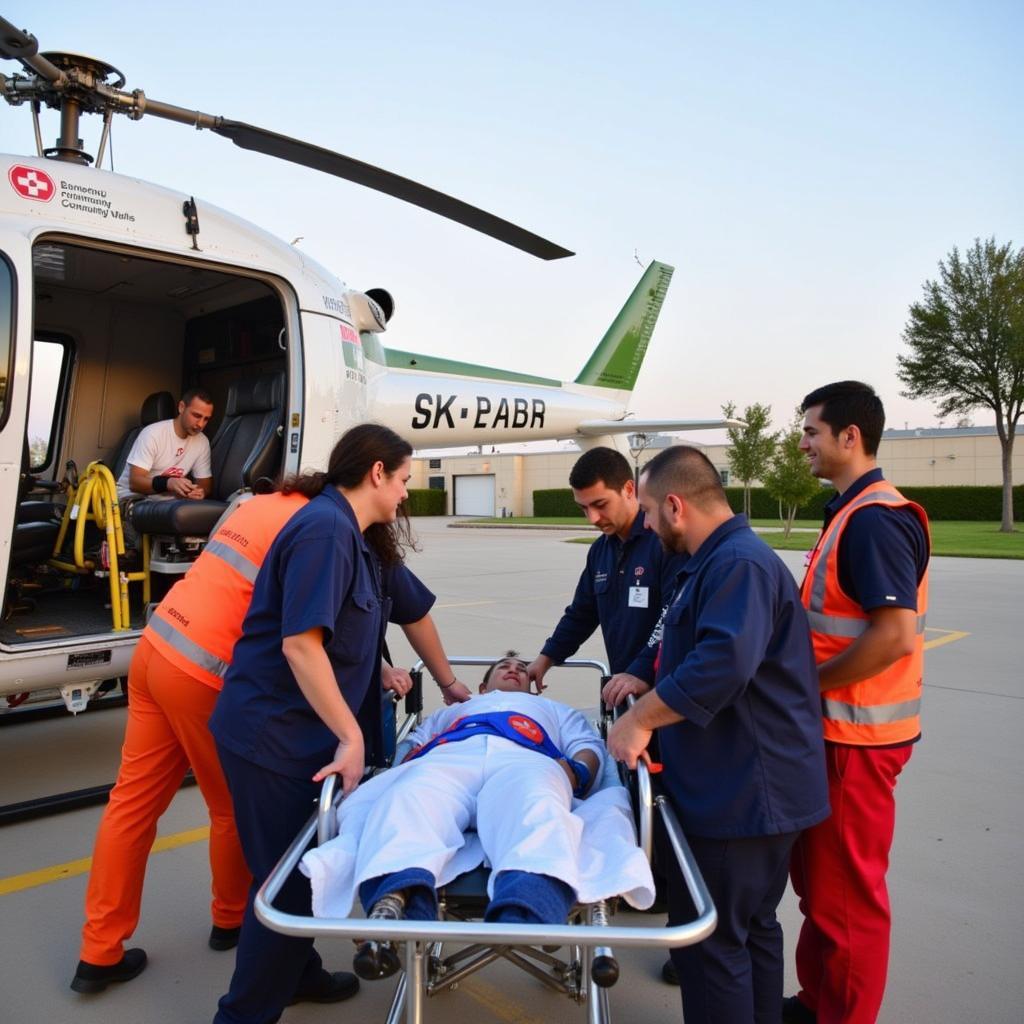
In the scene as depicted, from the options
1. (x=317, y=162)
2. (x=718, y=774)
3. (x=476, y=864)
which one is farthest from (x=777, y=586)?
(x=317, y=162)

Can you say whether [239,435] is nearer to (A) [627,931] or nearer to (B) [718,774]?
(B) [718,774]

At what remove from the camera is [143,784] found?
2.64 m

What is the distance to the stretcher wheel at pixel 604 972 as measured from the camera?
1.52 meters

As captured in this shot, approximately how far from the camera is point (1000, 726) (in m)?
5.29

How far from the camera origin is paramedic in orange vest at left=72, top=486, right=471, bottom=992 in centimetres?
252

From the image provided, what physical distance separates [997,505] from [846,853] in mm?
37520

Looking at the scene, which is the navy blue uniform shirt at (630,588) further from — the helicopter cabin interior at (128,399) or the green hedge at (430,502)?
the green hedge at (430,502)

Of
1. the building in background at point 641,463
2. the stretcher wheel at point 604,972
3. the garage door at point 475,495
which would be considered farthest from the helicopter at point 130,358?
the garage door at point 475,495

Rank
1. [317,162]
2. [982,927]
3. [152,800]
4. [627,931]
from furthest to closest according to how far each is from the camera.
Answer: [317,162]
[982,927]
[152,800]
[627,931]

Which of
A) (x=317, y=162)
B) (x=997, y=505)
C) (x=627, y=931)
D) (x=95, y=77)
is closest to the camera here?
(x=627, y=931)

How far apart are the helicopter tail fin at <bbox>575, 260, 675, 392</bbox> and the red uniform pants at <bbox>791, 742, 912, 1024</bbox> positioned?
837 cm

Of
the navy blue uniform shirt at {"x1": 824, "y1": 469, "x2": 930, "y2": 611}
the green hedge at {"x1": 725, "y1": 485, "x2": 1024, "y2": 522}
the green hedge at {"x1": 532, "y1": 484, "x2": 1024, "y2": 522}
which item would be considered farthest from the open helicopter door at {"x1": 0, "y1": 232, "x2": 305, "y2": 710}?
the green hedge at {"x1": 725, "y1": 485, "x2": 1024, "y2": 522}

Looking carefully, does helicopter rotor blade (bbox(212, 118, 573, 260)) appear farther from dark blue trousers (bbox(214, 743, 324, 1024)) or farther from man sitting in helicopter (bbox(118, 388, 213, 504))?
dark blue trousers (bbox(214, 743, 324, 1024))

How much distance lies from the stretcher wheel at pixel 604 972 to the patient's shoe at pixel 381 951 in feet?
1.27
